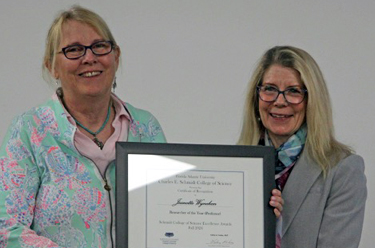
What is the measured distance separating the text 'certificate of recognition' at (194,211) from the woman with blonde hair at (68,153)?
0.43ft

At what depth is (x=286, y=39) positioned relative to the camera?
3529 mm

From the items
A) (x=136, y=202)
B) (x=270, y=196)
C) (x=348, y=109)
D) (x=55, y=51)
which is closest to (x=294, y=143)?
(x=270, y=196)

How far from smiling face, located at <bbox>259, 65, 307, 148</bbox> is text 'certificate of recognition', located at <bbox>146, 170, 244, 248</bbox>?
26 centimetres

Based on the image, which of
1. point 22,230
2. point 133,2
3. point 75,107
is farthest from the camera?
point 133,2

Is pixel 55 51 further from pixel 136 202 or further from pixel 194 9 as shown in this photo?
pixel 194 9

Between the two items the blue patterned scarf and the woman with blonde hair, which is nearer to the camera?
the woman with blonde hair

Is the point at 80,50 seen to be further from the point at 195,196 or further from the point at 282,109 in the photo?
the point at 282,109

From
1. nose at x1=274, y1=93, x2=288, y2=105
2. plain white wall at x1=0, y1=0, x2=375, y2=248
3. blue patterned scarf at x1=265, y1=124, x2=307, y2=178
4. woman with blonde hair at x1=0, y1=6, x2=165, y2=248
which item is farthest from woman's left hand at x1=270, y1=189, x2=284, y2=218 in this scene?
plain white wall at x1=0, y1=0, x2=375, y2=248

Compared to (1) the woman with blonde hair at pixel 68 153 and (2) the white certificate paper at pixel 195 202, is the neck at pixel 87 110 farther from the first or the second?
(2) the white certificate paper at pixel 195 202

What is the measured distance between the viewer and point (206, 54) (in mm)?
3516

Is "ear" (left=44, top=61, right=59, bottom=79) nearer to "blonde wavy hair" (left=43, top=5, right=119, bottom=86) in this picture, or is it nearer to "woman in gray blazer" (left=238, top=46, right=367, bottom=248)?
"blonde wavy hair" (left=43, top=5, right=119, bottom=86)

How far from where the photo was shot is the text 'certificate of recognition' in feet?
7.99

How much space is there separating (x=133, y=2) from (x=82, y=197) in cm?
132

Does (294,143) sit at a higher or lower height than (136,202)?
higher
